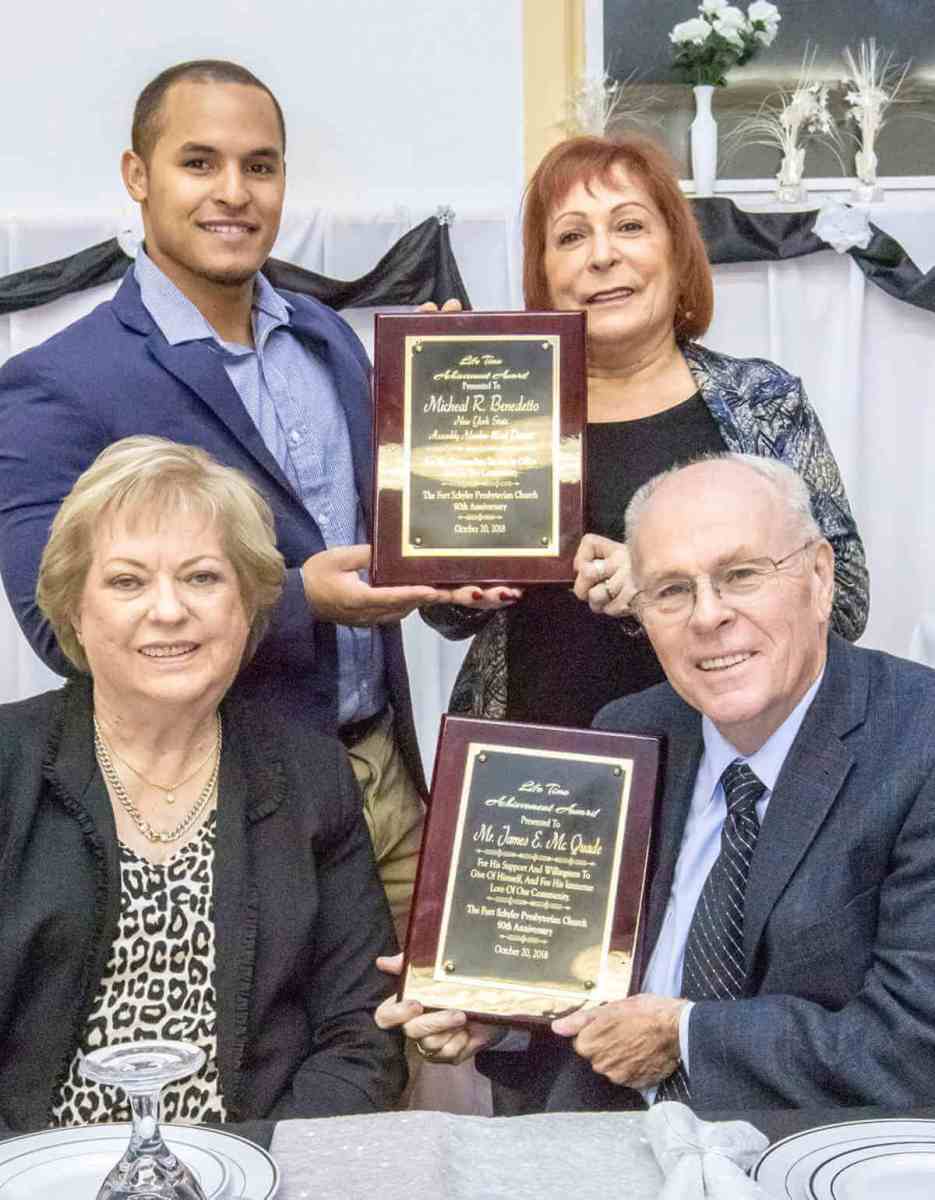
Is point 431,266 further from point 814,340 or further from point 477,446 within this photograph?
point 477,446

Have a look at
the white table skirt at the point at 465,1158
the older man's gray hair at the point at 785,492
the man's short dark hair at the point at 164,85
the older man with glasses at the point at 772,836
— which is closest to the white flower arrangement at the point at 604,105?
the man's short dark hair at the point at 164,85

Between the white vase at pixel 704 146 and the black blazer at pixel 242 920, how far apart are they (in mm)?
3758

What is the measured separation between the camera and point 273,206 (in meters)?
2.94

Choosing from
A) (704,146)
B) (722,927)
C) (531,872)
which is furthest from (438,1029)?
(704,146)

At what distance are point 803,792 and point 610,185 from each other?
128cm

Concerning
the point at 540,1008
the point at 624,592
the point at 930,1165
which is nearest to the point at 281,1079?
the point at 540,1008

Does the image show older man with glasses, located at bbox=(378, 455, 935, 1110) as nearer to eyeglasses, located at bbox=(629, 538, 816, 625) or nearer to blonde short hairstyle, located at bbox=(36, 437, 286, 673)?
eyeglasses, located at bbox=(629, 538, 816, 625)

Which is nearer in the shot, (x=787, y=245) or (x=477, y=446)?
(x=477, y=446)

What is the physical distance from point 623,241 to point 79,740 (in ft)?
4.26

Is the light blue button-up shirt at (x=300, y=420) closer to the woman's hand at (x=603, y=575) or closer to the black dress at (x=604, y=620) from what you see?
the black dress at (x=604, y=620)

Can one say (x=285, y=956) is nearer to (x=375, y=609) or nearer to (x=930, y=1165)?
(x=375, y=609)

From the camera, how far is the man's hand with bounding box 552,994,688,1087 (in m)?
1.86

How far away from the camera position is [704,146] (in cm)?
552

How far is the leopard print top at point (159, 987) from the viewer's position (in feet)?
6.84
